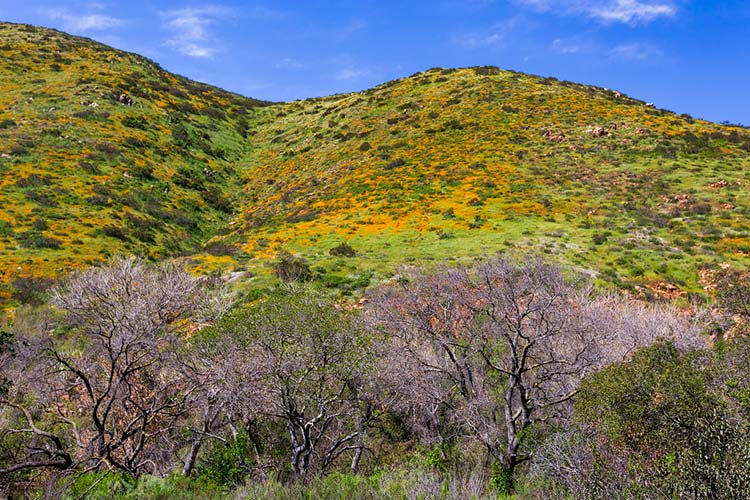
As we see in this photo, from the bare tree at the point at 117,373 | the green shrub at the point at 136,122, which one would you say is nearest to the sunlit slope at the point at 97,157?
the green shrub at the point at 136,122

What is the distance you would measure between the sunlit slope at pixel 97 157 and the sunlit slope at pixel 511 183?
601 centimetres

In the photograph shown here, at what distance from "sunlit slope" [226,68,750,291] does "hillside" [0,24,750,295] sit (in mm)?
227

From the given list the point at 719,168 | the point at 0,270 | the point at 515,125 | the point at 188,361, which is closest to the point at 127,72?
the point at 0,270

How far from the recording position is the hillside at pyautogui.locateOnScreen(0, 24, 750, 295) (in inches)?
1095

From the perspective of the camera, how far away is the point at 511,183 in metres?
39.6

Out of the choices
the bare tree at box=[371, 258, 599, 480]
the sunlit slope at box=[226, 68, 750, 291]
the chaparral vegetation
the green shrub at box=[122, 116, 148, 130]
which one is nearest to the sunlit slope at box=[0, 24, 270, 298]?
the green shrub at box=[122, 116, 148, 130]

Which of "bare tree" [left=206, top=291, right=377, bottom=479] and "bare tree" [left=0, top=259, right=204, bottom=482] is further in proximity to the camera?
"bare tree" [left=0, top=259, right=204, bottom=482]

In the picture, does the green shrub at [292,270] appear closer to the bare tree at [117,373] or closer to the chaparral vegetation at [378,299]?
the chaparral vegetation at [378,299]

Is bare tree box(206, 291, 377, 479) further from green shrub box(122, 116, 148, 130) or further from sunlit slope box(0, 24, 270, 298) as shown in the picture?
green shrub box(122, 116, 148, 130)

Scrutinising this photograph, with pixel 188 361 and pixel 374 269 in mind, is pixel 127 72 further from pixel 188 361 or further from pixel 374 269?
pixel 188 361

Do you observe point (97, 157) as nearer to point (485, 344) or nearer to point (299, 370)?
point (299, 370)

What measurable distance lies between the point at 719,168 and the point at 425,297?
116 feet

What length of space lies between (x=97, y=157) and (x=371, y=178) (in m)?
28.0

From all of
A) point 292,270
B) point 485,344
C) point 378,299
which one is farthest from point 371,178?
point 485,344
